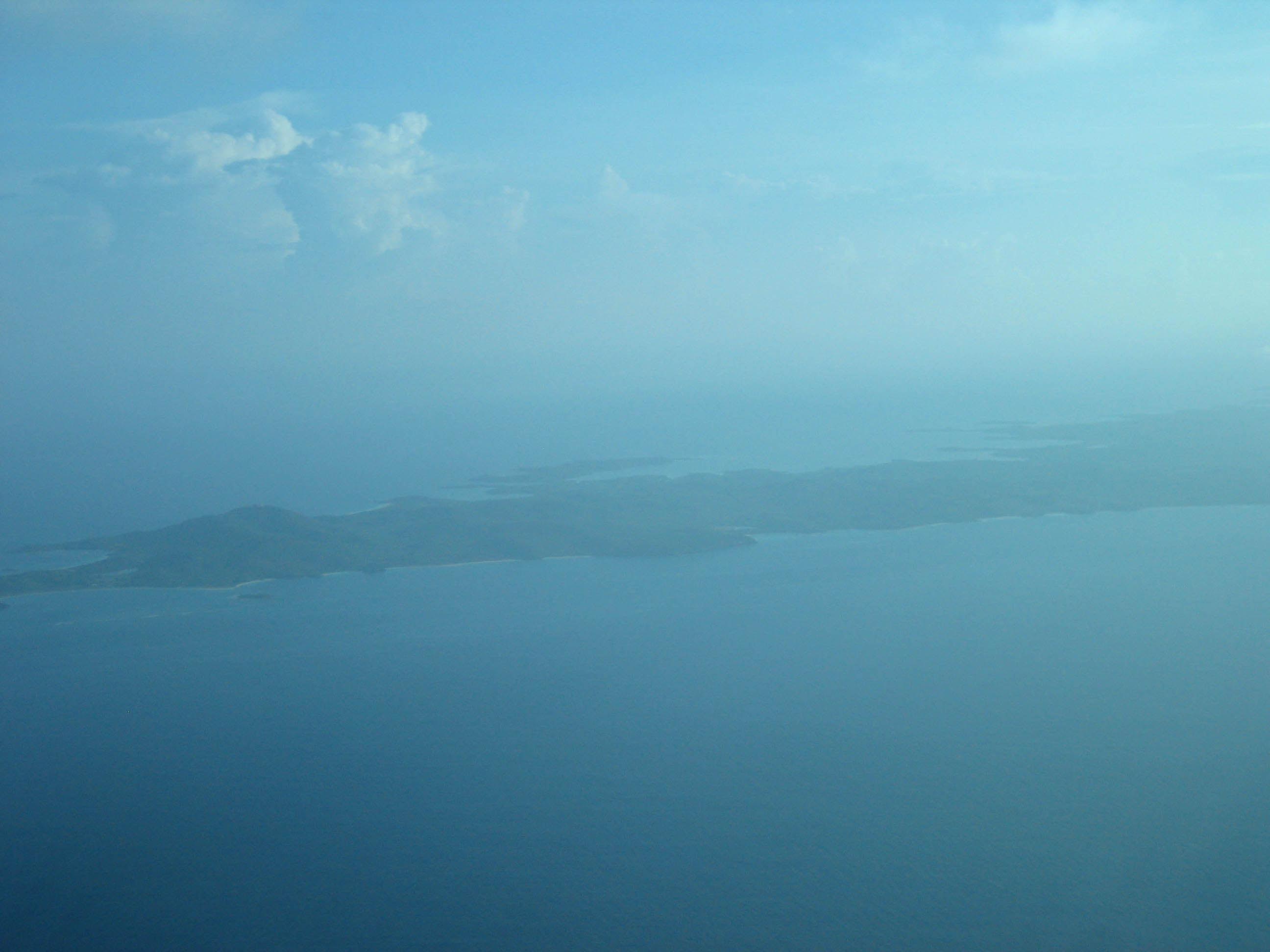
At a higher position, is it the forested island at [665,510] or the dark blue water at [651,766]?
the forested island at [665,510]

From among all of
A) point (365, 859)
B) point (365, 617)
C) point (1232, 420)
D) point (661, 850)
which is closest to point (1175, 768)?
point (661, 850)

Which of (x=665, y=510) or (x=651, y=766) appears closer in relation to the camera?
(x=651, y=766)

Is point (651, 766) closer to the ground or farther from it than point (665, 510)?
closer to the ground

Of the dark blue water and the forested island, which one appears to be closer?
the dark blue water

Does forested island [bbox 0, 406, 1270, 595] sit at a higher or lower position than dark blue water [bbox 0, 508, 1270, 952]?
higher

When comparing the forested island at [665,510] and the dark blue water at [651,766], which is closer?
the dark blue water at [651,766]

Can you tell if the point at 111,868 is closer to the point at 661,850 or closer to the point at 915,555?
the point at 661,850
